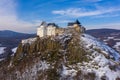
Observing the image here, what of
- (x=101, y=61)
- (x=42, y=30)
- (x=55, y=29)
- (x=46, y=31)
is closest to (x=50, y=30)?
(x=46, y=31)

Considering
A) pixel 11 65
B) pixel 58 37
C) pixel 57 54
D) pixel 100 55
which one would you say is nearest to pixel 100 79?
pixel 100 55

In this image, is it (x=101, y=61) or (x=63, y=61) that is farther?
(x=63, y=61)

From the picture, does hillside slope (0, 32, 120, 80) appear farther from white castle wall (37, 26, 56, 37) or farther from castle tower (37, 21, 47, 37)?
castle tower (37, 21, 47, 37)

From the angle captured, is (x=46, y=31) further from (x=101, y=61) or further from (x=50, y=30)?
A: (x=101, y=61)

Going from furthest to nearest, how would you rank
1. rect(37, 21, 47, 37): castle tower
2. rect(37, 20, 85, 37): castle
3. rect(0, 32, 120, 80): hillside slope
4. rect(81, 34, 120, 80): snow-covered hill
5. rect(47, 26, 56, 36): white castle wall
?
rect(37, 21, 47, 37): castle tower < rect(47, 26, 56, 36): white castle wall < rect(37, 20, 85, 37): castle < rect(0, 32, 120, 80): hillside slope < rect(81, 34, 120, 80): snow-covered hill

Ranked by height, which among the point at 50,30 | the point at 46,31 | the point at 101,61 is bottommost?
the point at 101,61

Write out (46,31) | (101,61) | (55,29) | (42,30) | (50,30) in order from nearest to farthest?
1. (101,61)
2. (55,29)
3. (50,30)
4. (46,31)
5. (42,30)

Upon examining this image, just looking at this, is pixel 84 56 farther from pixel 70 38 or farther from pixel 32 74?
pixel 32 74

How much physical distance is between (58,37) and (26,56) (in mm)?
17732

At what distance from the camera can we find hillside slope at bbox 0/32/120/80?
103 meters

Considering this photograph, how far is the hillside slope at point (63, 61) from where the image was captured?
103 m

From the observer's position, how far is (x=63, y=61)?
11100cm

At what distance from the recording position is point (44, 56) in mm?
114625

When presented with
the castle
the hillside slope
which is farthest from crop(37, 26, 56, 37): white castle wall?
the hillside slope
